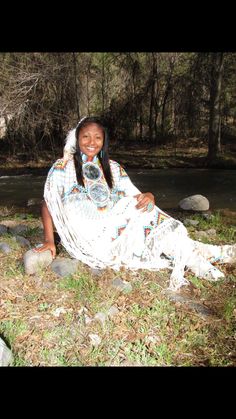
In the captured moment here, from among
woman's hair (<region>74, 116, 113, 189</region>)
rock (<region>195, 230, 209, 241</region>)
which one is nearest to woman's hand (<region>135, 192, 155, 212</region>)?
woman's hair (<region>74, 116, 113, 189</region>)

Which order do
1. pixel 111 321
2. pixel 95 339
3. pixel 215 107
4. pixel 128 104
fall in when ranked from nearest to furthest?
pixel 95 339 < pixel 111 321 < pixel 215 107 < pixel 128 104

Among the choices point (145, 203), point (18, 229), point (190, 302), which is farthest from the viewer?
point (18, 229)

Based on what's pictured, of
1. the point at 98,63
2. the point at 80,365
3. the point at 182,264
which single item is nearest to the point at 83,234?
the point at 182,264

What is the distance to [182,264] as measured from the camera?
10.0ft

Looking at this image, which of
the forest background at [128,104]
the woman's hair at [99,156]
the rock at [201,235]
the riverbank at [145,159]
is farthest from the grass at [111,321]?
the forest background at [128,104]

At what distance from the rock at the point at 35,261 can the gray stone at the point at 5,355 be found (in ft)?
2.99

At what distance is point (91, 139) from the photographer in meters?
3.05

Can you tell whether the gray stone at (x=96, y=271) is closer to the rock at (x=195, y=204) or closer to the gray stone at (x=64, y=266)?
the gray stone at (x=64, y=266)

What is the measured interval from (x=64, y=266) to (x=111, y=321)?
735 mm

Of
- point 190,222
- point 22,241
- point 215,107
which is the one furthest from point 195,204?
point 215,107

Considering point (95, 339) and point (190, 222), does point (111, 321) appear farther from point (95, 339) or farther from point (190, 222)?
point (190, 222)

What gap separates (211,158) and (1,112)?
6492 mm

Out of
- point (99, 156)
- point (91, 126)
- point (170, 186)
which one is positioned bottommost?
point (170, 186)

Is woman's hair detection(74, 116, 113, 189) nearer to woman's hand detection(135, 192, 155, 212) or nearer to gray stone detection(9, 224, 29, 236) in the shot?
woman's hand detection(135, 192, 155, 212)
